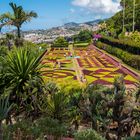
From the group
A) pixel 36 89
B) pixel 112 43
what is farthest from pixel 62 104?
pixel 112 43

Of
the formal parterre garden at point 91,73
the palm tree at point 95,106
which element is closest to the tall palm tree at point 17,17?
the formal parterre garden at point 91,73

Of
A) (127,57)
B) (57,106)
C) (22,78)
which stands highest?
(22,78)

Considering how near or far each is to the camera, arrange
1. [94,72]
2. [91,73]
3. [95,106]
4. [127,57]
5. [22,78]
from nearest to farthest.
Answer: [22,78] → [95,106] → [91,73] → [94,72] → [127,57]

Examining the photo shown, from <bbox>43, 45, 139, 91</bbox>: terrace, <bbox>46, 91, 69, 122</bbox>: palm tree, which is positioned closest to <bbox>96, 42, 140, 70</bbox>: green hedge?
<bbox>43, 45, 139, 91</bbox>: terrace

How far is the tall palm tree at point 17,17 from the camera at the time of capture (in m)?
46.1

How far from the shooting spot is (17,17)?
151ft

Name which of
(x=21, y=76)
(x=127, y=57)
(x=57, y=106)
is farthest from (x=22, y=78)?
(x=127, y=57)

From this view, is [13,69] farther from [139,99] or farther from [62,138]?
[139,99]

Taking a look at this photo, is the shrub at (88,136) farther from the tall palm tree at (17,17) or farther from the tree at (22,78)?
the tall palm tree at (17,17)

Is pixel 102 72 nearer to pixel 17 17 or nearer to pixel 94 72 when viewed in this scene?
pixel 94 72

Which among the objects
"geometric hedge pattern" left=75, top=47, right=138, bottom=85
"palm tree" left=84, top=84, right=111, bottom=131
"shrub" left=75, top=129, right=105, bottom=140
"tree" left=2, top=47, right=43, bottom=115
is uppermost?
"tree" left=2, top=47, right=43, bottom=115

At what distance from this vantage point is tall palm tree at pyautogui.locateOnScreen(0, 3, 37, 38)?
1814 inches

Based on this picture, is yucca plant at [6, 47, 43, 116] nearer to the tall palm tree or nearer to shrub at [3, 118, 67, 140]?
shrub at [3, 118, 67, 140]

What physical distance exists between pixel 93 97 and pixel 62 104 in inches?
75.0
